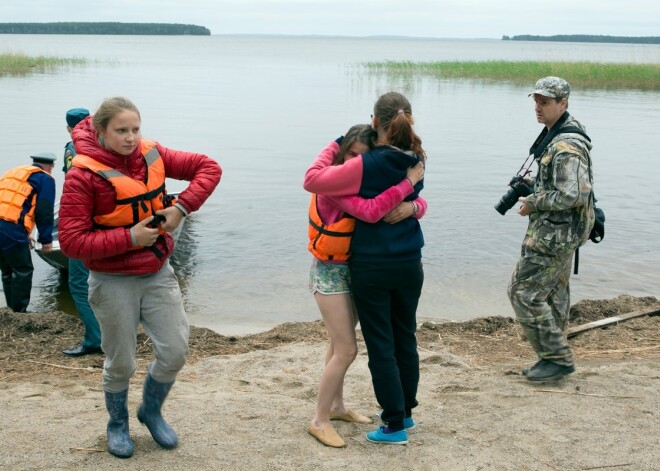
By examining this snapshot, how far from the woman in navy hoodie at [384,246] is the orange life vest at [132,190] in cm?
74

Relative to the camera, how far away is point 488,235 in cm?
1313

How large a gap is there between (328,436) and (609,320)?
388 cm

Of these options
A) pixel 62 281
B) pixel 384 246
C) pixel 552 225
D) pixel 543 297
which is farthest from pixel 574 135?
pixel 62 281

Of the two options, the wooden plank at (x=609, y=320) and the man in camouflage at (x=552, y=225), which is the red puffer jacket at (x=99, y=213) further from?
the wooden plank at (x=609, y=320)

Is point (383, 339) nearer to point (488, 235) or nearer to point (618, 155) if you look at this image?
point (488, 235)

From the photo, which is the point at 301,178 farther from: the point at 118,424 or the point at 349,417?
the point at 118,424

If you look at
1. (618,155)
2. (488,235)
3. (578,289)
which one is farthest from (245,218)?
(618,155)

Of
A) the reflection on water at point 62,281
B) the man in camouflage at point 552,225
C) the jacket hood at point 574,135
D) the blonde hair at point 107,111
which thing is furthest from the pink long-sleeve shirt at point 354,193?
the reflection on water at point 62,281

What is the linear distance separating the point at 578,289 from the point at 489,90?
33761 millimetres

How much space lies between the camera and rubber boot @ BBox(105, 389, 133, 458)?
4227mm

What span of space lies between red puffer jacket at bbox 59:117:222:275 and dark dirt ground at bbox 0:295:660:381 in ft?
7.36

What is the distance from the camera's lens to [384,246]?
4188mm

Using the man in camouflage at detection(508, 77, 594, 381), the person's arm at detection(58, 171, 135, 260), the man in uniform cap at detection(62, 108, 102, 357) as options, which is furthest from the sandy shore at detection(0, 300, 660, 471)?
the person's arm at detection(58, 171, 135, 260)

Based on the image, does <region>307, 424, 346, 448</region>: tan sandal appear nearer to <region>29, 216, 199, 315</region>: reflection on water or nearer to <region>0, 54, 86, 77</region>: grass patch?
<region>29, 216, 199, 315</region>: reflection on water
